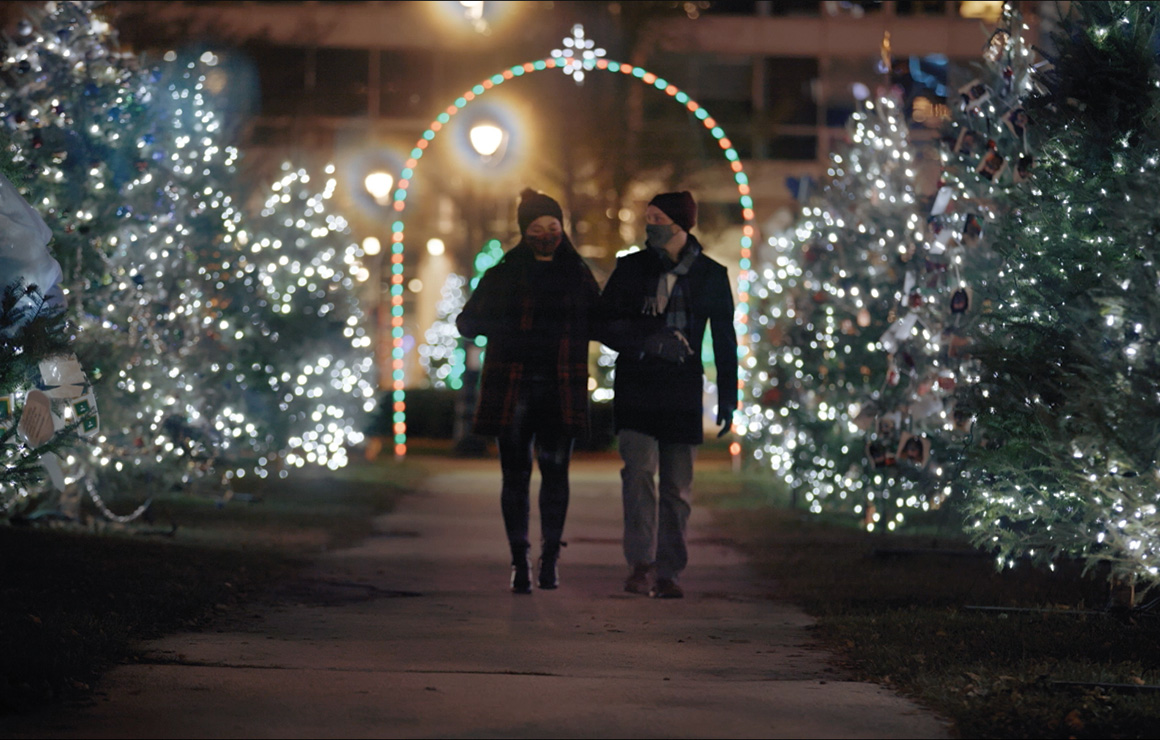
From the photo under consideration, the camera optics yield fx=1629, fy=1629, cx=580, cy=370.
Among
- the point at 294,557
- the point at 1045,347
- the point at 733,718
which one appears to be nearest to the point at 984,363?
the point at 1045,347

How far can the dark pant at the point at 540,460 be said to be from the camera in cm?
884

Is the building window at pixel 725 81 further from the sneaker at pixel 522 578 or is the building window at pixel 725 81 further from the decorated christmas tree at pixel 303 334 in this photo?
the sneaker at pixel 522 578

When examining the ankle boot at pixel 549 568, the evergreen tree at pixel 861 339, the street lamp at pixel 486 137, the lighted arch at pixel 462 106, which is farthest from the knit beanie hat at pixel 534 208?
the street lamp at pixel 486 137

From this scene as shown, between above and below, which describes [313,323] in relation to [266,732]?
above

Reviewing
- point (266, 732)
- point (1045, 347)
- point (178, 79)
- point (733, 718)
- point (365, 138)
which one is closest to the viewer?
point (266, 732)

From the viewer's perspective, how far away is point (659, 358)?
8742mm

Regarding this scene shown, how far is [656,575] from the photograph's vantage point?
8844 mm

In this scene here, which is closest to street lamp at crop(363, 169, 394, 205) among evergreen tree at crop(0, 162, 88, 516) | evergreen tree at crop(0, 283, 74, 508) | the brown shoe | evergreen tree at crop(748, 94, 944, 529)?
evergreen tree at crop(748, 94, 944, 529)

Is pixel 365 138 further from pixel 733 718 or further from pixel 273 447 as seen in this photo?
pixel 733 718

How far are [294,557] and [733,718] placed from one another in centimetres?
577

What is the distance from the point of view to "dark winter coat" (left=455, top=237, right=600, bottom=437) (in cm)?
881

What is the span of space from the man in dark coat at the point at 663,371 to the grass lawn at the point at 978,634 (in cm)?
88

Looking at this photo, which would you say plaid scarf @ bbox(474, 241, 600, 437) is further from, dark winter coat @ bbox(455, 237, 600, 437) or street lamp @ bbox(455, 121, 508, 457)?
street lamp @ bbox(455, 121, 508, 457)

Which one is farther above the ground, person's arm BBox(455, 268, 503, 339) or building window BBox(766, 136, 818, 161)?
building window BBox(766, 136, 818, 161)
